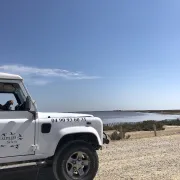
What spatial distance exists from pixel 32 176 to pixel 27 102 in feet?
7.01

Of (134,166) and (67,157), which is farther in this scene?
(134,166)

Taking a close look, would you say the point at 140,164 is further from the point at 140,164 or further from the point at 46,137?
the point at 46,137

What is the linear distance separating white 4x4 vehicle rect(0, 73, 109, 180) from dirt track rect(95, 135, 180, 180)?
79cm

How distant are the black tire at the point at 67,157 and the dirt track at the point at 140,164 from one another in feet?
1.58

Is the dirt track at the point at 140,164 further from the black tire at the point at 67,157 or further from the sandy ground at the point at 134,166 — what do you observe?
the black tire at the point at 67,157

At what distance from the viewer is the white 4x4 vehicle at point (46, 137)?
19.2ft

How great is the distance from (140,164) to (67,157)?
9.02 feet

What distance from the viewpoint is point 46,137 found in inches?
243

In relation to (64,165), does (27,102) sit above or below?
above

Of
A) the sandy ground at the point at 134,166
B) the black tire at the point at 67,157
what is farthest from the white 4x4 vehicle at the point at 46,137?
the sandy ground at the point at 134,166

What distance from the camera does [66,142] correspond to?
21.5ft

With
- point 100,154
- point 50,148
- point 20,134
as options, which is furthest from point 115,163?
point 20,134

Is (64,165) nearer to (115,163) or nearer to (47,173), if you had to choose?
(47,173)

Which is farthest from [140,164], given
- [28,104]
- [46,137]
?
[28,104]
